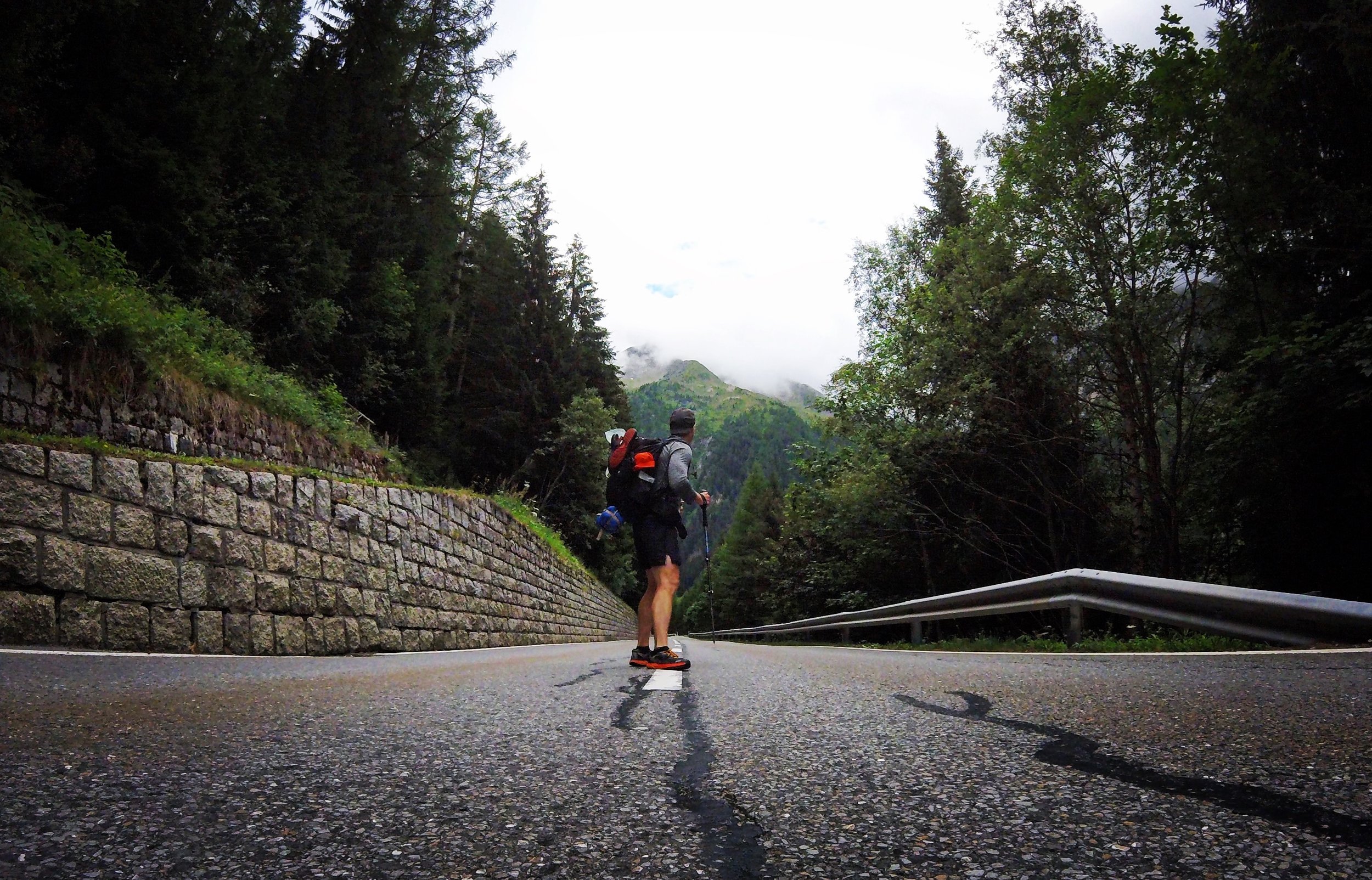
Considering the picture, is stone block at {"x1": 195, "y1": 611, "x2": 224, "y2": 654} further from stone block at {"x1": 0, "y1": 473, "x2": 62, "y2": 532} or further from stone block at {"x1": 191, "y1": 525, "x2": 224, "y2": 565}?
stone block at {"x1": 0, "y1": 473, "x2": 62, "y2": 532}

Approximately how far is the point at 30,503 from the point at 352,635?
11.8ft

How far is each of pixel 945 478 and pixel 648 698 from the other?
44.5 feet

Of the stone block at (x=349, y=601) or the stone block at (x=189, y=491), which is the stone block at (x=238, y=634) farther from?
the stone block at (x=349, y=601)

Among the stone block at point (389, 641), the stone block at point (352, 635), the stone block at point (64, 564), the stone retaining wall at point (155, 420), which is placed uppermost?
the stone retaining wall at point (155, 420)

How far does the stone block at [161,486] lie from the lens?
5.85 meters

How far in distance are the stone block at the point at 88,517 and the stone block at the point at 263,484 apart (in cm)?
148

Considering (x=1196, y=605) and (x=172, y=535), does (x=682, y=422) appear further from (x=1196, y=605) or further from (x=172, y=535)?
(x=172, y=535)

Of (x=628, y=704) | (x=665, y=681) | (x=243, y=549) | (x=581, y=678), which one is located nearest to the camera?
(x=628, y=704)

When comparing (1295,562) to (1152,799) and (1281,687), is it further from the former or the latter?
(1152,799)

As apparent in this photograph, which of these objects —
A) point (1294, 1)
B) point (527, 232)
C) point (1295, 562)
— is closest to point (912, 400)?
point (1295, 562)

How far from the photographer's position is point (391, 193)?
2152 centimetres

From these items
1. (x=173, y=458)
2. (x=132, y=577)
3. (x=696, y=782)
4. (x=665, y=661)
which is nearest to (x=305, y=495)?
(x=173, y=458)

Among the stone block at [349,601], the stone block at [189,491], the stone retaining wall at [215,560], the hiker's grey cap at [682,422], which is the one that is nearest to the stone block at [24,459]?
the stone retaining wall at [215,560]

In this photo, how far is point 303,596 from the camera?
7285 millimetres
